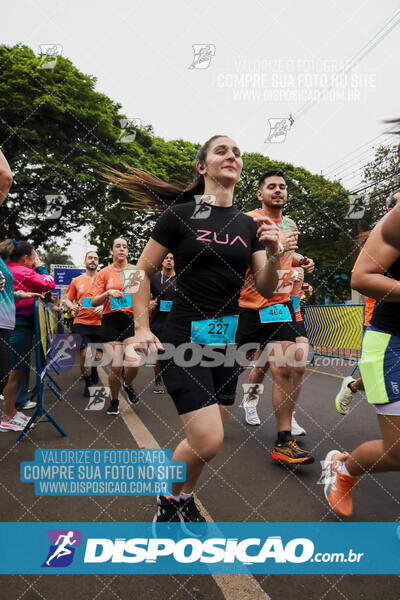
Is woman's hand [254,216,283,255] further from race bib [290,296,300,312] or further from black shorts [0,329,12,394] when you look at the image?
black shorts [0,329,12,394]

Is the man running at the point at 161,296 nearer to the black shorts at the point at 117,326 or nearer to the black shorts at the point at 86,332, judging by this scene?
the black shorts at the point at 117,326

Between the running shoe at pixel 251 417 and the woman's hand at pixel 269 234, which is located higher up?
the woman's hand at pixel 269 234

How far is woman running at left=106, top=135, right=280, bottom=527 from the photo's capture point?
2.08 metres

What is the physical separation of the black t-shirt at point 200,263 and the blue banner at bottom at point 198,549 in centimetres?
103

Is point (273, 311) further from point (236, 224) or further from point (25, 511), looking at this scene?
point (25, 511)

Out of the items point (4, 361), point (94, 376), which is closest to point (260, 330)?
point (4, 361)

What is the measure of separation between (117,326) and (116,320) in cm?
8

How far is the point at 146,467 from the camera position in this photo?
10.9ft

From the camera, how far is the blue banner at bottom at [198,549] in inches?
82.4

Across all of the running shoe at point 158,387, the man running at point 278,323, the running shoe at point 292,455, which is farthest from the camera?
the running shoe at point 158,387

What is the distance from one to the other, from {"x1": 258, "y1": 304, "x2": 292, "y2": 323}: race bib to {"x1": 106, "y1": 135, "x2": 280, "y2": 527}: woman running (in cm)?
123

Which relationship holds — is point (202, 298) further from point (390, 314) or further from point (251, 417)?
point (251, 417)

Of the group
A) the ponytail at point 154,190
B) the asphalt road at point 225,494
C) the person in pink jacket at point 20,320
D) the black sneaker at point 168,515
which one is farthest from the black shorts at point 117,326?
the black sneaker at point 168,515

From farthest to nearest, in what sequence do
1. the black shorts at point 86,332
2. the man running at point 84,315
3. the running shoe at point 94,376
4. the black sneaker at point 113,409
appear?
1. the running shoe at point 94,376
2. the black shorts at point 86,332
3. the man running at point 84,315
4. the black sneaker at point 113,409
